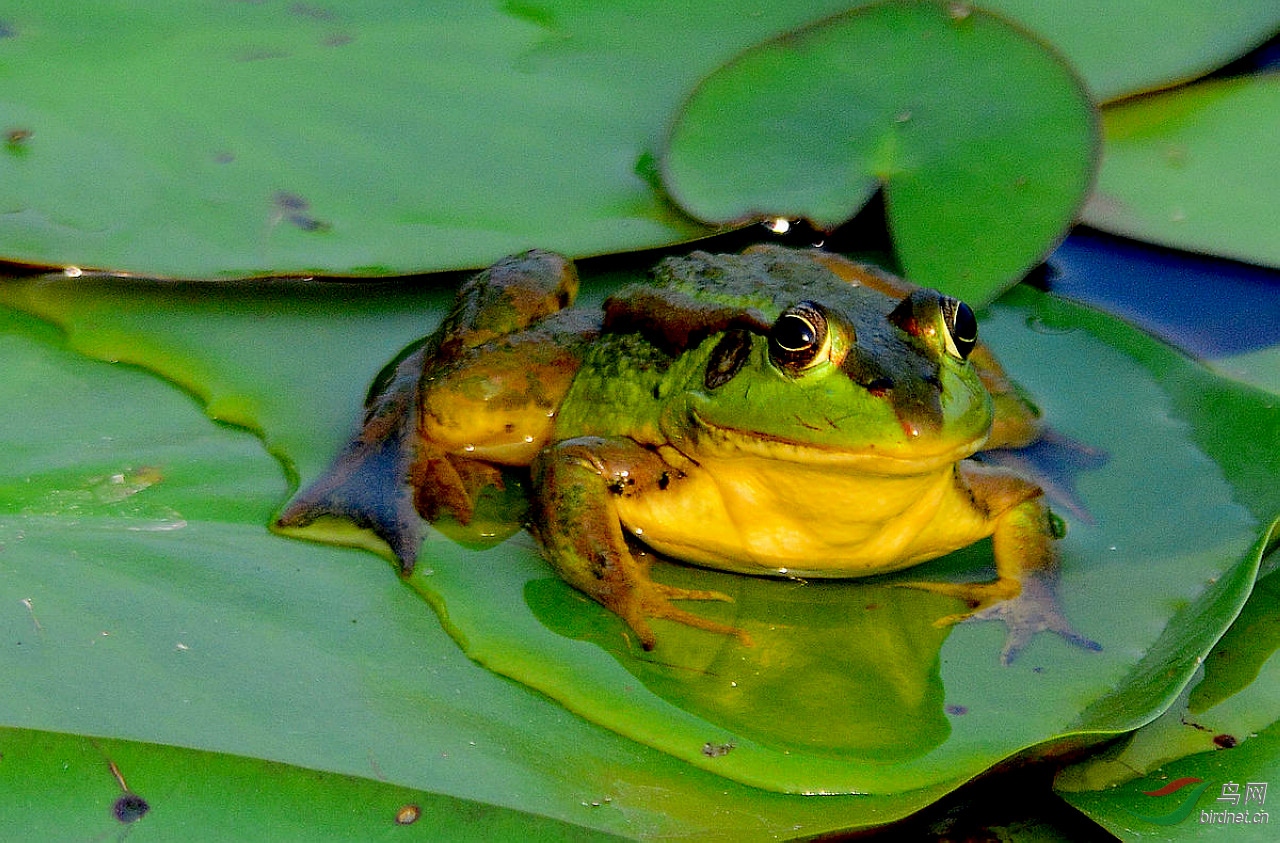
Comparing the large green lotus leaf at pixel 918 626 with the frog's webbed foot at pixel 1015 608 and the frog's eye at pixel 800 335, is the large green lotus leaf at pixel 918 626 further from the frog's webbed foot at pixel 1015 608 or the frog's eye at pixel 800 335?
the frog's eye at pixel 800 335

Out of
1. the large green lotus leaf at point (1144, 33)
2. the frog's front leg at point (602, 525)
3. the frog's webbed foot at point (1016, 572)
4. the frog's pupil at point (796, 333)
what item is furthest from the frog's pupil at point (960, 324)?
the large green lotus leaf at point (1144, 33)

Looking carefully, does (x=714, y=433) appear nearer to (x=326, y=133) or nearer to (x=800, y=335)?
(x=800, y=335)

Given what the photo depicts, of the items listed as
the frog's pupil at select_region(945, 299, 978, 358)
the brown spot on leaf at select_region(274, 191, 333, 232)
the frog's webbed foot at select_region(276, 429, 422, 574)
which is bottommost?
the frog's webbed foot at select_region(276, 429, 422, 574)

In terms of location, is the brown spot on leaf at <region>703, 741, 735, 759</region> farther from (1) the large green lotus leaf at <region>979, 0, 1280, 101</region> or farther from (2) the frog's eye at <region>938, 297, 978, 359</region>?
(1) the large green lotus leaf at <region>979, 0, 1280, 101</region>

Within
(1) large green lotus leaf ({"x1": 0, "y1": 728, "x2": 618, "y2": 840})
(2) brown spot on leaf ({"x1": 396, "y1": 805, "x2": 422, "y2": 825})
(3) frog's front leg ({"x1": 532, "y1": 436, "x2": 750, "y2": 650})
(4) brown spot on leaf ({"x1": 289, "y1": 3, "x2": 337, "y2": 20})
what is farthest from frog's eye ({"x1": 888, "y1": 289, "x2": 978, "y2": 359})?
(4) brown spot on leaf ({"x1": 289, "y1": 3, "x2": 337, "y2": 20})

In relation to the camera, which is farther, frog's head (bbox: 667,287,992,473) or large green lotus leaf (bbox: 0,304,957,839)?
frog's head (bbox: 667,287,992,473)

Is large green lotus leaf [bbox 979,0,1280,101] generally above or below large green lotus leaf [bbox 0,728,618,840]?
above

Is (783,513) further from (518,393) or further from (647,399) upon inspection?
(518,393)
